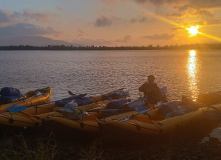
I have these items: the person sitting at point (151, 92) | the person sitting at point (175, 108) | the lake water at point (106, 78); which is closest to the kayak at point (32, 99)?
the lake water at point (106, 78)

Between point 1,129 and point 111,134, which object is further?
point 1,129

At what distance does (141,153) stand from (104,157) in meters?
1.05

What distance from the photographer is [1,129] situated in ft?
25.6

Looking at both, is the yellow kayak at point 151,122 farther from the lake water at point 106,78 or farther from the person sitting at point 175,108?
the lake water at point 106,78

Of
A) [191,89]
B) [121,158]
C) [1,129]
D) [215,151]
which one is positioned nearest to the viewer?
[121,158]

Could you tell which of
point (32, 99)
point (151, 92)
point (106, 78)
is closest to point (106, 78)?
point (106, 78)

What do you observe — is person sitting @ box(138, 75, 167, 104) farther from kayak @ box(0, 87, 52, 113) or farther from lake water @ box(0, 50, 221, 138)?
kayak @ box(0, 87, 52, 113)

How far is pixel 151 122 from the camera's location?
24.7 feet

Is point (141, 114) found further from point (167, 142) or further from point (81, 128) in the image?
point (81, 128)

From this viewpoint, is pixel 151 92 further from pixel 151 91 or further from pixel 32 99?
pixel 32 99

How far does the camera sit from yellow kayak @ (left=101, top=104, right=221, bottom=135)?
23.2ft

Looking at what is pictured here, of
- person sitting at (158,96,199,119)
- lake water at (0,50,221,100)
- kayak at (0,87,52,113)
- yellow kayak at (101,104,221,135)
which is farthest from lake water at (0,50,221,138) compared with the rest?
kayak at (0,87,52,113)

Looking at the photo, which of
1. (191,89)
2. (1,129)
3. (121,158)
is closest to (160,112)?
(121,158)

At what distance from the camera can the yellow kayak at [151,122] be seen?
706 centimetres
